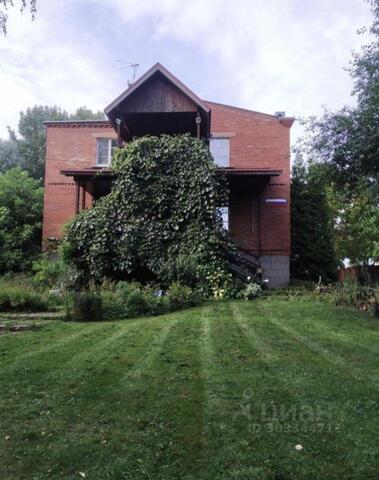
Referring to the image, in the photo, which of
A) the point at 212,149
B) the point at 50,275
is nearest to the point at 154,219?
the point at 50,275

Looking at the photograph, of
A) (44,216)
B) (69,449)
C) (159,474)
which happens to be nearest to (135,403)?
(69,449)

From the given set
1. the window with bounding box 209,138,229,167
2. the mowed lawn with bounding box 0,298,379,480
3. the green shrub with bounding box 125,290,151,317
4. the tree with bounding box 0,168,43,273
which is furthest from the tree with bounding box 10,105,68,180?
the mowed lawn with bounding box 0,298,379,480

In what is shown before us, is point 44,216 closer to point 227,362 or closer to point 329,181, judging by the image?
point 329,181

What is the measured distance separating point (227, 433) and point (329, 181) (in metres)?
9.10

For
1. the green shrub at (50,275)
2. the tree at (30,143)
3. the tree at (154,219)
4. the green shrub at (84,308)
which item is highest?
the tree at (30,143)

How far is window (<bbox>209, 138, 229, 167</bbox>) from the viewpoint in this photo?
22781 mm

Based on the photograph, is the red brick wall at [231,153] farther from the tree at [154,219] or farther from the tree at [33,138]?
the tree at [33,138]

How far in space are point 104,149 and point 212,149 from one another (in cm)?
503

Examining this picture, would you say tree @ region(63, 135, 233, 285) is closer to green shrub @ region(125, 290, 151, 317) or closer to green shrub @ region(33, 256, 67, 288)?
green shrub @ region(33, 256, 67, 288)

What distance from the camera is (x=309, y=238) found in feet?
77.6

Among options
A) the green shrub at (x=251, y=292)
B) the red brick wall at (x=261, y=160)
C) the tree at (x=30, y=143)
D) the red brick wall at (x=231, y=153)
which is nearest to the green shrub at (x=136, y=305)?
the green shrub at (x=251, y=292)

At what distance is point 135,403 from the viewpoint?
479 cm

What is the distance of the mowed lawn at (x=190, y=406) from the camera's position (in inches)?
140

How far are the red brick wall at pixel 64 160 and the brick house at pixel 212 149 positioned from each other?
0.15 feet
